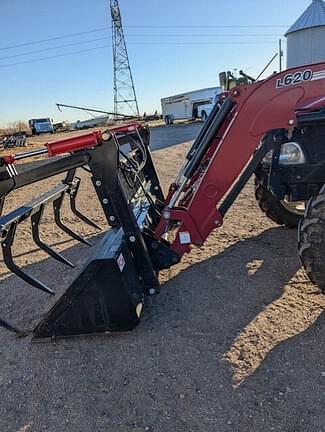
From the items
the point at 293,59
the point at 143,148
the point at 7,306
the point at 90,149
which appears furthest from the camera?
the point at 293,59

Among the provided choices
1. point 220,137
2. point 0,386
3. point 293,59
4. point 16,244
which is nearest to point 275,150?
point 220,137

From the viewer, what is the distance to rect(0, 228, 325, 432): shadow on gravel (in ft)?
6.81

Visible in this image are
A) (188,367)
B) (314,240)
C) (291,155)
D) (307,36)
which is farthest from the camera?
(307,36)

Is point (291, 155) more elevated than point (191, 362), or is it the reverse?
point (291, 155)

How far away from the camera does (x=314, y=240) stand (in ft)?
8.92

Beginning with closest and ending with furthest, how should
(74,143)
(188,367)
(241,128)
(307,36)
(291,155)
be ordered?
1. (188,367)
2. (74,143)
3. (241,128)
4. (291,155)
5. (307,36)

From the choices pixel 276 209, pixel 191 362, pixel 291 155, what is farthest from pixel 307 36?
pixel 191 362

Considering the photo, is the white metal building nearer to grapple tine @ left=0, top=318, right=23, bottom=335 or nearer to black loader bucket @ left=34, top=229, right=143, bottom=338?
black loader bucket @ left=34, top=229, right=143, bottom=338

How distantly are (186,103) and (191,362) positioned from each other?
1407 inches

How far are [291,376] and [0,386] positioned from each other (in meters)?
1.89

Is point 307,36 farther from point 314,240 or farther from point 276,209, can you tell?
point 314,240

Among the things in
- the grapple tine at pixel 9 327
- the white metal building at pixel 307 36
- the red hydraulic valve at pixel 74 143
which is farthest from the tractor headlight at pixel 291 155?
the white metal building at pixel 307 36

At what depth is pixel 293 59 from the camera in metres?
20.0

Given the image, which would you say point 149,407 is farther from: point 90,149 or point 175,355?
point 90,149
